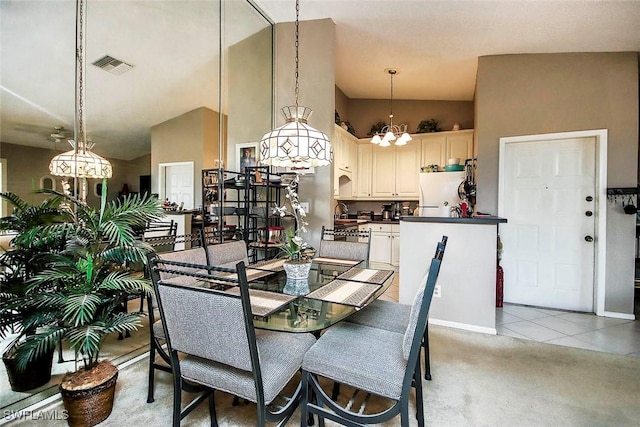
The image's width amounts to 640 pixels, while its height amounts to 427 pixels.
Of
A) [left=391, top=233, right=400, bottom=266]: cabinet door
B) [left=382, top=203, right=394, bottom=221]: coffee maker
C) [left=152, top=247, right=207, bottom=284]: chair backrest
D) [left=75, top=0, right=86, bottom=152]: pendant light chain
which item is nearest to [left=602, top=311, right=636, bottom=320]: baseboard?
[left=391, top=233, right=400, bottom=266]: cabinet door

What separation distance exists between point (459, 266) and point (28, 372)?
3248 millimetres

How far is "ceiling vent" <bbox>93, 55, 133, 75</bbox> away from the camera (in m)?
2.14

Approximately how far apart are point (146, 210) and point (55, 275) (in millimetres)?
512

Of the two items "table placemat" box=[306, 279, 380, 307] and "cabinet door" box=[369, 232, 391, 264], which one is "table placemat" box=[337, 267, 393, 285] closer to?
"table placemat" box=[306, 279, 380, 307]

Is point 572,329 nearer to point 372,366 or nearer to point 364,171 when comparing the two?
point 372,366

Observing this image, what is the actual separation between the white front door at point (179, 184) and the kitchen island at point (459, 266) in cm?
211

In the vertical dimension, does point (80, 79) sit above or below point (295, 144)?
above

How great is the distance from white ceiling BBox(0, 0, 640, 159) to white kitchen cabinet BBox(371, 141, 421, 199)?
1612mm

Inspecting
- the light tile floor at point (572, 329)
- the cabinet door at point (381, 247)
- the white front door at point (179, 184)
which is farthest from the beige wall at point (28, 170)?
A: the cabinet door at point (381, 247)

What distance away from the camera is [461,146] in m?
5.22

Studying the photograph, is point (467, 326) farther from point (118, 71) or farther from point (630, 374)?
point (118, 71)

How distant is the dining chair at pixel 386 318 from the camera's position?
181 centimetres

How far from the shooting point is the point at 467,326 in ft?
9.35

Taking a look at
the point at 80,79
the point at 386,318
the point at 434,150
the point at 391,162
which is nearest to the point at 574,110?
the point at 434,150
